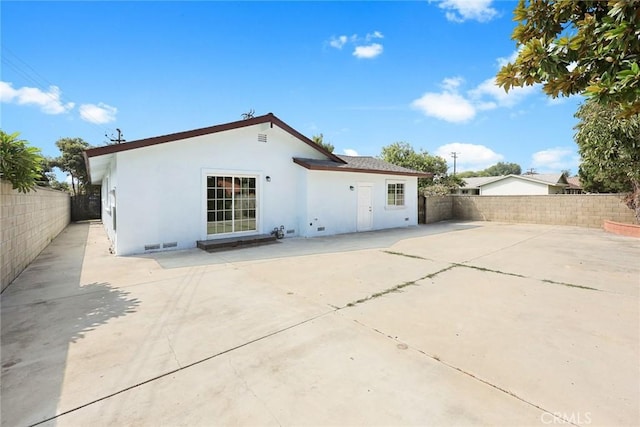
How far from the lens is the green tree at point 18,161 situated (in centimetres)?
483

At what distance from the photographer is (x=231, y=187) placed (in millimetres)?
9875

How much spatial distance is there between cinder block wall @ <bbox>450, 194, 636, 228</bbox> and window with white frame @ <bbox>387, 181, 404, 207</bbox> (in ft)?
19.4

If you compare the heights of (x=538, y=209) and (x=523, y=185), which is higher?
(x=523, y=185)

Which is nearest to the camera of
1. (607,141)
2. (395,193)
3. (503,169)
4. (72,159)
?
(607,141)

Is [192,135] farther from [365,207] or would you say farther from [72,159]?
[72,159]

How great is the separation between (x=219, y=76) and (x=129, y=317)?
46.7 ft

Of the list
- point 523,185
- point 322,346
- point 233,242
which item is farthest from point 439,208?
point 523,185

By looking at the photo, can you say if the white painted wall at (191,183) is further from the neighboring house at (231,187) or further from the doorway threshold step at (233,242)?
the doorway threshold step at (233,242)

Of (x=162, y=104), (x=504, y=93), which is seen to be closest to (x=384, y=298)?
(x=504, y=93)

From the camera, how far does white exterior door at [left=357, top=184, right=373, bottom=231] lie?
12977 millimetres

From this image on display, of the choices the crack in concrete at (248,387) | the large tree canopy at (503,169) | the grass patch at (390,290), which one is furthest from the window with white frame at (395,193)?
the large tree canopy at (503,169)

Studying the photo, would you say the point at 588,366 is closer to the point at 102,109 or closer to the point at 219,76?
the point at 219,76

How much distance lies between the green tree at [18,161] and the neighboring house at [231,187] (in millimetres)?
2223

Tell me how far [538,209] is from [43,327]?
20.1 metres
